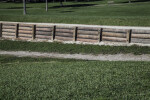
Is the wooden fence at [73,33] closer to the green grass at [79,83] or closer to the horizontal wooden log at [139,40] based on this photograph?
the horizontal wooden log at [139,40]

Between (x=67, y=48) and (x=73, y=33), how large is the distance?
202 centimetres

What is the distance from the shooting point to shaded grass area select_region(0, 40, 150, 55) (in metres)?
19.5

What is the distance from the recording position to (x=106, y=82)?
9664mm

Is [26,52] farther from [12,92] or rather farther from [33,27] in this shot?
[12,92]

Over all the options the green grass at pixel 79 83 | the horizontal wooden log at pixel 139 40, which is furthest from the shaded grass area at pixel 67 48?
the green grass at pixel 79 83

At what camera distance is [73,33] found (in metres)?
22.9

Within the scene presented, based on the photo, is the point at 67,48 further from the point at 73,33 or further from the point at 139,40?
the point at 139,40

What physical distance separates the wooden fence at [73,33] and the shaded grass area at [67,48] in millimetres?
893

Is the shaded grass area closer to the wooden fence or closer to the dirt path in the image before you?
the dirt path

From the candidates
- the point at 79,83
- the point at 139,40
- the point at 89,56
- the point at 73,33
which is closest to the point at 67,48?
the point at 73,33

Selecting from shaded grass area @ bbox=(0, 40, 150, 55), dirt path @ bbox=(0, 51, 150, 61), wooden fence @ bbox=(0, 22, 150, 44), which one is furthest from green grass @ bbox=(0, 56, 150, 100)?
wooden fence @ bbox=(0, 22, 150, 44)

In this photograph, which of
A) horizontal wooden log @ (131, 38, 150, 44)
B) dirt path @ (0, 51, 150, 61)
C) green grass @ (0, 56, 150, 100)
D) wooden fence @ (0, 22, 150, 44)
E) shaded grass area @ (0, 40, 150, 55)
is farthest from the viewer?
wooden fence @ (0, 22, 150, 44)

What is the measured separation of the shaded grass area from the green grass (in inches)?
285

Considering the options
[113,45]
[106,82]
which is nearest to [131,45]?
[113,45]
